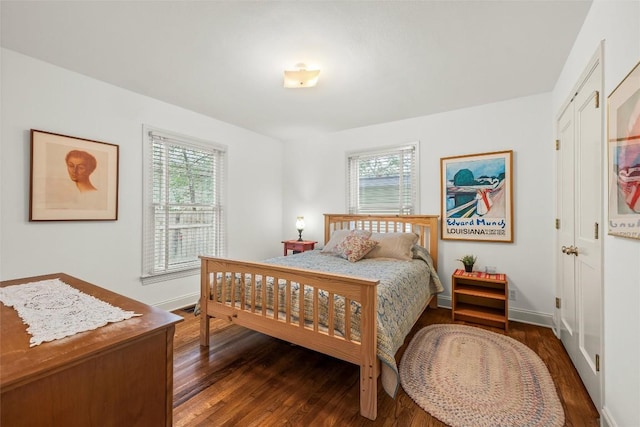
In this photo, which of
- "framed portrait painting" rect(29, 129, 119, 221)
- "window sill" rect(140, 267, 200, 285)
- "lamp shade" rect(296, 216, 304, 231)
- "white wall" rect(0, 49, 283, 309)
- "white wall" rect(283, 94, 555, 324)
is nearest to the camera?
"white wall" rect(0, 49, 283, 309)

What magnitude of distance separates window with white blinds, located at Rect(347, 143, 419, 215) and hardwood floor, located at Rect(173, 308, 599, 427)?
1.96 metres

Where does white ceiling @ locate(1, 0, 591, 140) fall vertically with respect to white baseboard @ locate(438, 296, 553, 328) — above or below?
above

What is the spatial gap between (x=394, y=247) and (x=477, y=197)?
45.3 inches

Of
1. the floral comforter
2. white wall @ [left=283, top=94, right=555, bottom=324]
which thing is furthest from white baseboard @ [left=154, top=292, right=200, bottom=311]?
white wall @ [left=283, top=94, right=555, bottom=324]

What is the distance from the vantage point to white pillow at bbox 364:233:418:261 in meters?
3.19

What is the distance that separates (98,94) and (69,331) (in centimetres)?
276

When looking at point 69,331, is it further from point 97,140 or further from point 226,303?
point 97,140

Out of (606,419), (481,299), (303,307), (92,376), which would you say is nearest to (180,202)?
(303,307)

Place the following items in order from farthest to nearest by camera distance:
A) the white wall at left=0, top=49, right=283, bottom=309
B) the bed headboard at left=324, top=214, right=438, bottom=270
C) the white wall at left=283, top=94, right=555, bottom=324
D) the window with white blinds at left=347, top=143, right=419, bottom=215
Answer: the window with white blinds at left=347, top=143, right=419, bottom=215 → the bed headboard at left=324, top=214, right=438, bottom=270 → the white wall at left=283, top=94, right=555, bottom=324 → the white wall at left=0, top=49, right=283, bottom=309

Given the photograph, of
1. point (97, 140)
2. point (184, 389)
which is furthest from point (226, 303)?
point (97, 140)

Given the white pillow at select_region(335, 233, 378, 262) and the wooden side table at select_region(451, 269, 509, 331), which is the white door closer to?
the wooden side table at select_region(451, 269, 509, 331)

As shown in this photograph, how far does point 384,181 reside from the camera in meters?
4.03

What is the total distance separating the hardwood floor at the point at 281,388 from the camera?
64.2 inches

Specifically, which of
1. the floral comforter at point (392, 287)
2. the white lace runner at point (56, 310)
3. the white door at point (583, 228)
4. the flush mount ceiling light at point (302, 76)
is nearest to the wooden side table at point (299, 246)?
the floral comforter at point (392, 287)
